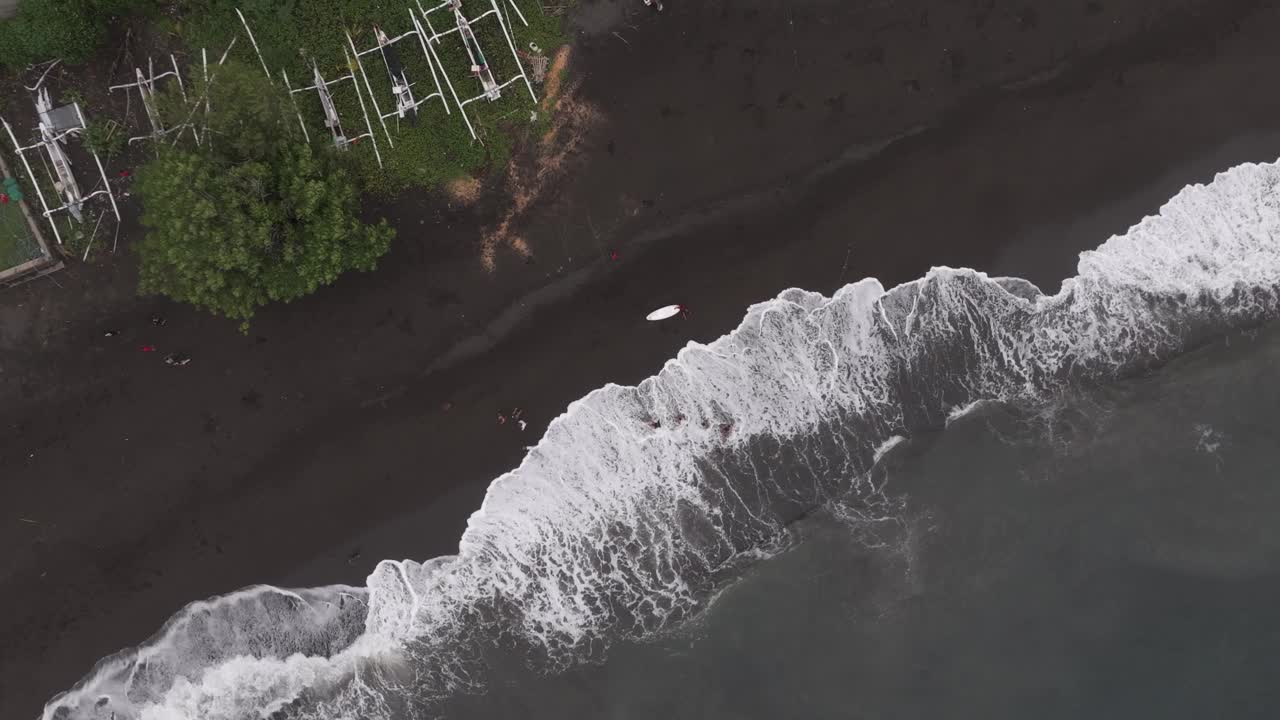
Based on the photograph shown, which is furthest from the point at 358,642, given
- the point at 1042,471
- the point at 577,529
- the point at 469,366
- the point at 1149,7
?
the point at 1149,7

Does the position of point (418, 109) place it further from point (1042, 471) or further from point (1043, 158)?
point (1042, 471)

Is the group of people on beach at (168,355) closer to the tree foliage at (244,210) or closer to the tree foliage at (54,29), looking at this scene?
the tree foliage at (244,210)

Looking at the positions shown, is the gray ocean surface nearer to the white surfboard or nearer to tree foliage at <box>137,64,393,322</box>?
the white surfboard

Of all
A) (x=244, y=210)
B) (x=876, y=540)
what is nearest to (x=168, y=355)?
(x=244, y=210)

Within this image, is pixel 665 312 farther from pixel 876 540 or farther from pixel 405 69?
pixel 405 69

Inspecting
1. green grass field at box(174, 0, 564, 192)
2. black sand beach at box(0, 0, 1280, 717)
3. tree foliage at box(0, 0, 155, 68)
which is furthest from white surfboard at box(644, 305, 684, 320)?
tree foliage at box(0, 0, 155, 68)
